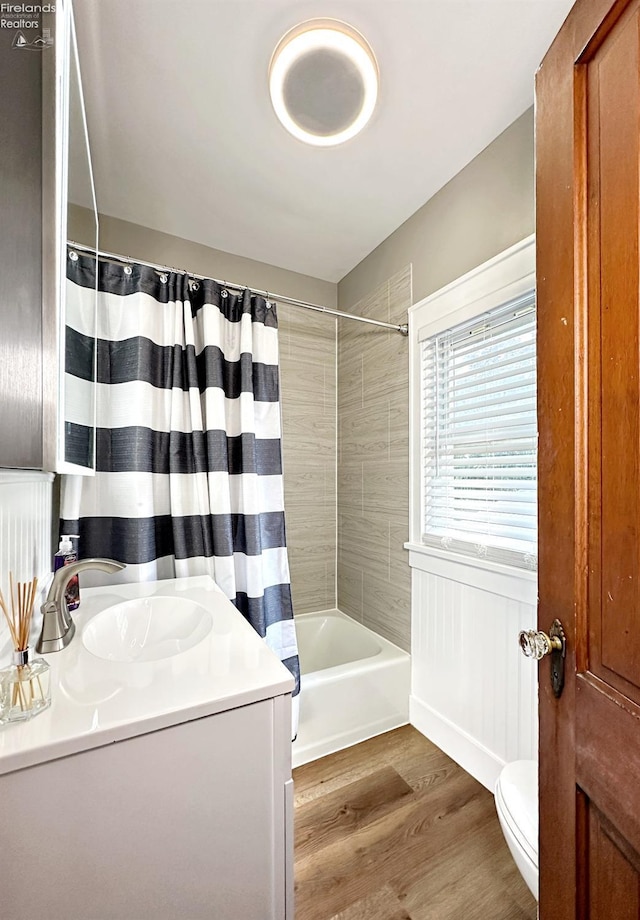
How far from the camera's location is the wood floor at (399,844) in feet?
3.61

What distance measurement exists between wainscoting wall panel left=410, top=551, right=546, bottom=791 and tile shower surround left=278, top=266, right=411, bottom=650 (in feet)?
0.70

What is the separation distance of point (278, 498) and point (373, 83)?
150 centimetres

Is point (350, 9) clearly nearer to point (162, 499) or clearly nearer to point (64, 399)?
point (64, 399)

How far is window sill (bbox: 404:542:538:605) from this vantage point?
4.47 feet

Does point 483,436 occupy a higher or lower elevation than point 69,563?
higher

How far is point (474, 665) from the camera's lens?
159 centimetres

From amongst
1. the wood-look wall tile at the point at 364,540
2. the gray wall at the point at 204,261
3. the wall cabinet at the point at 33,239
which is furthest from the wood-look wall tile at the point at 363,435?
the wall cabinet at the point at 33,239

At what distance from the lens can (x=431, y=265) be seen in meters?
1.83

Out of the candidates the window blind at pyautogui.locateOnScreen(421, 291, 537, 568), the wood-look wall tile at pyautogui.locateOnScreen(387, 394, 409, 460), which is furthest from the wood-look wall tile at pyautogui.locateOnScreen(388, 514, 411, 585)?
the wood-look wall tile at pyautogui.locateOnScreen(387, 394, 409, 460)

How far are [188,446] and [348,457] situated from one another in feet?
3.56

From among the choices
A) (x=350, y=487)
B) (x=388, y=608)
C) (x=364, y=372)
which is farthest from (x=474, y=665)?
(x=364, y=372)

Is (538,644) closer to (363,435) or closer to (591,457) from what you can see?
(591,457)

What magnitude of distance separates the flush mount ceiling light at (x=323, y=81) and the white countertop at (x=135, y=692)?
1.58 metres

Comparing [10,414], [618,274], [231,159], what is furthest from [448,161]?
[10,414]
